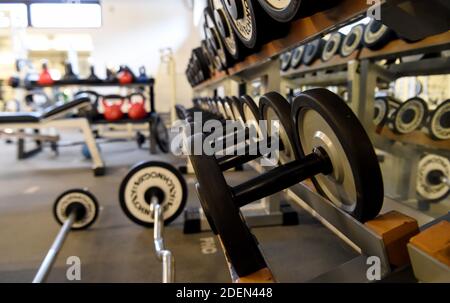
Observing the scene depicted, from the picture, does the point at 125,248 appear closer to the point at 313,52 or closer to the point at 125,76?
the point at 313,52

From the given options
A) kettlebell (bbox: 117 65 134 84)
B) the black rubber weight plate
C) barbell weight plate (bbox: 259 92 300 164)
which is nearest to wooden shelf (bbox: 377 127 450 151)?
barbell weight plate (bbox: 259 92 300 164)

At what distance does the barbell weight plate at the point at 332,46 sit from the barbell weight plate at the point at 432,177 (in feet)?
2.98

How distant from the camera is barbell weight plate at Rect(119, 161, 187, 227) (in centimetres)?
139

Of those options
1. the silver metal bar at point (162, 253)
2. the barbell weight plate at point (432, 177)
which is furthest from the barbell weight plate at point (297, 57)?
the silver metal bar at point (162, 253)

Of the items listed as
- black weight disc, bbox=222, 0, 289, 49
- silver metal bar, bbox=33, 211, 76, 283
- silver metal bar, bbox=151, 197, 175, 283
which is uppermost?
black weight disc, bbox=222, 0, 289, 49

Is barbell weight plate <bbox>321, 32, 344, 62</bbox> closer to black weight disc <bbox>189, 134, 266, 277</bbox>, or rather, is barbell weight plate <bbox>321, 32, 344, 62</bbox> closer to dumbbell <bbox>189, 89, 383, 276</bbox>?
dumbbell <bbox>189, 89, 383, 276</bbox>

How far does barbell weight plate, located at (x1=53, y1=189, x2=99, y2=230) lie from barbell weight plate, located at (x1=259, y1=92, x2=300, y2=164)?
0.97 meters

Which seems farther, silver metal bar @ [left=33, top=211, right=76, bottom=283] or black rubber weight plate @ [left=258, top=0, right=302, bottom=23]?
silver metal bar @ [left=33, top=211, right=76, bottom=283]

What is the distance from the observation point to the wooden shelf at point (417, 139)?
5.22 feet

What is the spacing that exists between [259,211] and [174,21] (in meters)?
5.46

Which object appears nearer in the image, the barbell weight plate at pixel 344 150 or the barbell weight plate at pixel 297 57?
the barbell weight plate at pixel 344 150

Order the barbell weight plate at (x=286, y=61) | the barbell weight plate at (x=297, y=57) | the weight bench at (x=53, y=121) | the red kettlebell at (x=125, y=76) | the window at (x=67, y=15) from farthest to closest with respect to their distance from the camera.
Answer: the window at (x=67, y=15)
the red kettlebell at (x=125, y=76)
the barbell weight plate at (x=286, y=61)
the barbell weight plate at (x=297, y=57)
the weight bench at (x=53, y=121)

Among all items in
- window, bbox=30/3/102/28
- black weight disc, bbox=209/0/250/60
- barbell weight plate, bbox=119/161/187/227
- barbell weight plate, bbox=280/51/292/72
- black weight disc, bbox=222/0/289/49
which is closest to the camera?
black weight disc, bbox=222/0/289/49

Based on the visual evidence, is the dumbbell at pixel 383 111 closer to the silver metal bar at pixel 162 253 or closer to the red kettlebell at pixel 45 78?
the silver metal bar at pixel 162 253
